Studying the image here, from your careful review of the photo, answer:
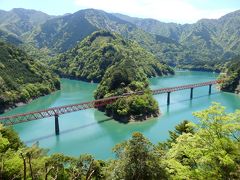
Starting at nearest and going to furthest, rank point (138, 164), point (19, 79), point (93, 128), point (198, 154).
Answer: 1. point (198, 154)
2. point (138, 164)
3. point (93, 128)
4. point (19, 79)

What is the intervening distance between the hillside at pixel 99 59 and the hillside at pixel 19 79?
24.9 metres

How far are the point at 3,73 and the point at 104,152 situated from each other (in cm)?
5917

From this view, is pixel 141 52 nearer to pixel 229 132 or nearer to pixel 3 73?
pixel 3 73

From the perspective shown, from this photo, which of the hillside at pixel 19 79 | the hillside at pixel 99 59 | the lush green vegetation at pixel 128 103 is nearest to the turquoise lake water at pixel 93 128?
the lush green vegetation at pixel 128 103

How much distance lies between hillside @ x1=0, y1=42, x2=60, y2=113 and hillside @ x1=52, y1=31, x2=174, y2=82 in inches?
979

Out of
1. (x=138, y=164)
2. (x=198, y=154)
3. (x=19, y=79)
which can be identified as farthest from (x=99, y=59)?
(x=198, y=154)

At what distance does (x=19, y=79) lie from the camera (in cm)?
9875

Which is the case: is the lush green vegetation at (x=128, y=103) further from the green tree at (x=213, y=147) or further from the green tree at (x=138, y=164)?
the green tree at (x=213, y=147)

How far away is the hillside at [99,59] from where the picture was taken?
132875 mm

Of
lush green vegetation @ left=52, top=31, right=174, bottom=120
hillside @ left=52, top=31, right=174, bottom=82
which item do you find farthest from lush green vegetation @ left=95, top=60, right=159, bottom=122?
hillside @ left=52, top=31, right=174, bottom=82

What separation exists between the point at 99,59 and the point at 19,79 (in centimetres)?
4673

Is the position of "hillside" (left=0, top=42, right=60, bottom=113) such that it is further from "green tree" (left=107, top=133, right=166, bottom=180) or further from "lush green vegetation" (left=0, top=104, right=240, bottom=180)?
"lush green vegetation" (left=0, top=104, right=240, bottom=180)

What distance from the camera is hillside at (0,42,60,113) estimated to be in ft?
272

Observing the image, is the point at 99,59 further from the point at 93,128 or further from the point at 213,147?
the point at 213,147
